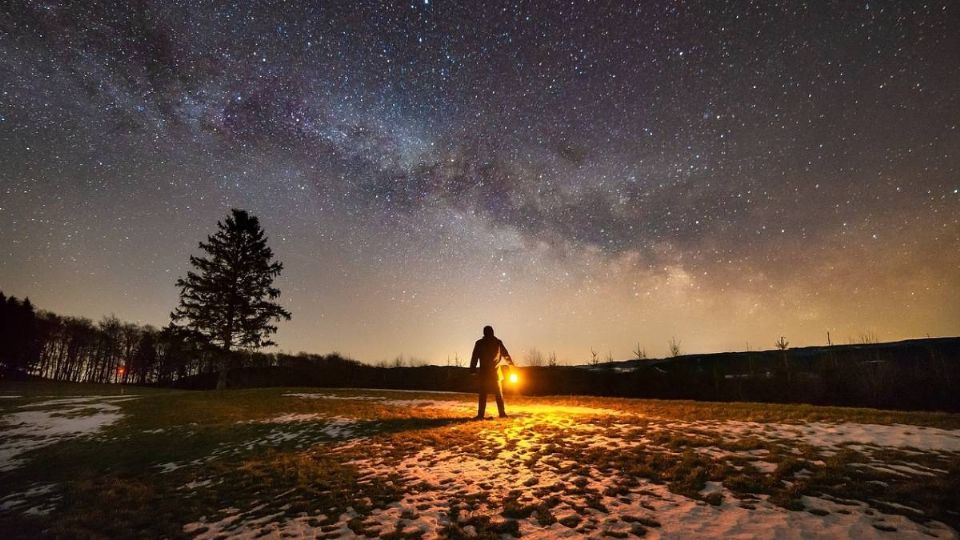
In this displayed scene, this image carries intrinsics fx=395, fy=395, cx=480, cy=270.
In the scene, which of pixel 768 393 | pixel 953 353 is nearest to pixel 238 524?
pixel 768 393

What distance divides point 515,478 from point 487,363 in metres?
5.90

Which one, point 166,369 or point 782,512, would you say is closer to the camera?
point 782,512

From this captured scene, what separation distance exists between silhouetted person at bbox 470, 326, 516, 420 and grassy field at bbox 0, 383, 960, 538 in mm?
1069

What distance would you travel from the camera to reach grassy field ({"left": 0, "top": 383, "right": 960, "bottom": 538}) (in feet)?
17.6

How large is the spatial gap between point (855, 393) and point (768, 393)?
4.56 meters

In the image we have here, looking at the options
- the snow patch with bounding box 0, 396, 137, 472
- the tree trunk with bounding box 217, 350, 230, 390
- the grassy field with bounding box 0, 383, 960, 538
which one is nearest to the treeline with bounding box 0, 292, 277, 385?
the tree trunk with bounding box 217, 350, 230, 390

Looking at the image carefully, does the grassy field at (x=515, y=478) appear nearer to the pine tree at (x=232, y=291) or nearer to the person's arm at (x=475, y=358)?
the person's arm at (x=475, y=358)

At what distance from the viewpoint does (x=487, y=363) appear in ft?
42.9

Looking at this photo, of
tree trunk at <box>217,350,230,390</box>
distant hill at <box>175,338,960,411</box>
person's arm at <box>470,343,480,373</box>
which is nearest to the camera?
person's arm at <box>470,343,480,373</box>

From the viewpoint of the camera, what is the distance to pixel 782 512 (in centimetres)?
529

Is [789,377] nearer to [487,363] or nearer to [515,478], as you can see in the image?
[487,363]

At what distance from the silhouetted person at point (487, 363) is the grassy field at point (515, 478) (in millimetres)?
1069

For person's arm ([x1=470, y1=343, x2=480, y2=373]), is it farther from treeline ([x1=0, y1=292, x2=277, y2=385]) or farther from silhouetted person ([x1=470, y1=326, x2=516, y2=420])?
treeline ([x1=0, y1=292, x2=277, y2=385])

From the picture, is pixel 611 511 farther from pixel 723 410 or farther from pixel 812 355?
pixel 812 355
